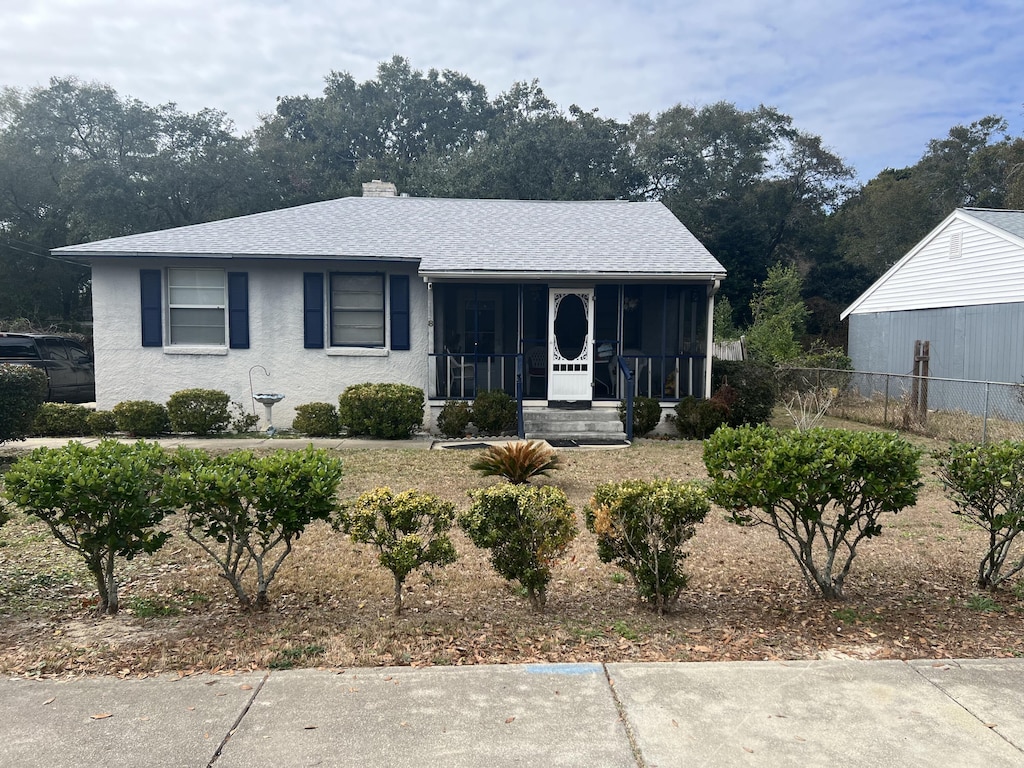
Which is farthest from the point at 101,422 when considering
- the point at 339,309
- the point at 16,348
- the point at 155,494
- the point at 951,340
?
the point at 951,340

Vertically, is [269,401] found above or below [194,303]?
below

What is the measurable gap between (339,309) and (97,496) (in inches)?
366

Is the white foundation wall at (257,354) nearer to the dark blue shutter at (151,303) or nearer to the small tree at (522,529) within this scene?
the dark blue shutter at (151,303)

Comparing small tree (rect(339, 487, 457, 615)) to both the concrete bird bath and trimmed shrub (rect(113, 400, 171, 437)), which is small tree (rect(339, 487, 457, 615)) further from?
trimmed shrub (rect(113, 400, 171, 437))

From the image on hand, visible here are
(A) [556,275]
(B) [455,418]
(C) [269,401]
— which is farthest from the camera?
(A) [556,275]

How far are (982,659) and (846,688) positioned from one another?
94 centimetres

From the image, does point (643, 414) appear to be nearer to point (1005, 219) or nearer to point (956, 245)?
point (956, 245)


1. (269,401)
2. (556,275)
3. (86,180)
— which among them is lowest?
(269,401)

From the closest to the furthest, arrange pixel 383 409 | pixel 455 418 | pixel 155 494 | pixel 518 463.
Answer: pixel 155 494 < pixel 518 463 < pixel 383 409 < pixel 455 418

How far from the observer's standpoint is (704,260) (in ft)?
40.9

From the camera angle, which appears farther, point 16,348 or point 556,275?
point 16,348

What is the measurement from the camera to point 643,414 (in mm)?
12055

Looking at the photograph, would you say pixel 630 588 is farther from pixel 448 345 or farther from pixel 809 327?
pixel 809 327

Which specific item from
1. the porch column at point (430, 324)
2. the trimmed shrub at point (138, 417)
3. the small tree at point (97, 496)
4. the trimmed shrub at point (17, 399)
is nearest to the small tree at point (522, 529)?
the small tree at point (97, 496)
